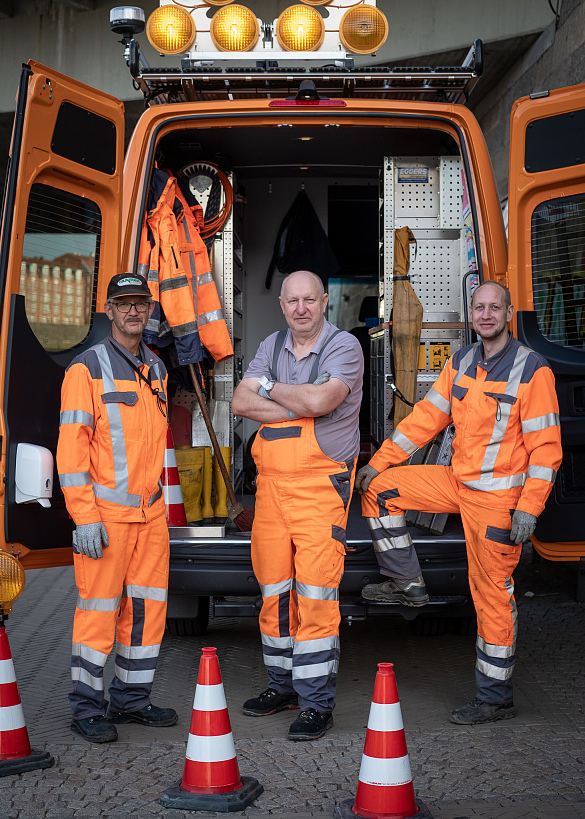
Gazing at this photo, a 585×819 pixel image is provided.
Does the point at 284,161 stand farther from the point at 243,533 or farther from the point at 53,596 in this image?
the point at 53,596

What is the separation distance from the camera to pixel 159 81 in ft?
14.3

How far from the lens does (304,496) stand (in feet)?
12.3

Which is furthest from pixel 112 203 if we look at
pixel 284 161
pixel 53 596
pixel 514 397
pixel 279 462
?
pixel 53 596

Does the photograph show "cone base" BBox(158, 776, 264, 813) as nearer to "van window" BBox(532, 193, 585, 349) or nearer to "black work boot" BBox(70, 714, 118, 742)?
"black work boot" BBox(70, 714, 118, 742)

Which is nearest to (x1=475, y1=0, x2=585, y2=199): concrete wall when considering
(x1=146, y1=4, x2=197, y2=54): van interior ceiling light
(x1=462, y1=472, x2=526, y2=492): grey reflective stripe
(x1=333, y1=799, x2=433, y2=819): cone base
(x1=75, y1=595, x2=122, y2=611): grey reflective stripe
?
(x1=146, y1=4, x2=197, y2=54): van interior ceiling light

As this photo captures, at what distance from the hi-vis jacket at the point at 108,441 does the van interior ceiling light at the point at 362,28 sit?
5.96 ft

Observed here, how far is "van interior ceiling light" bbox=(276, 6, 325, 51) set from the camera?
4207 millimetres

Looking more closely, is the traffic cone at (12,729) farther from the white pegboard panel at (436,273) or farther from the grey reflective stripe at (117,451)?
the white pegboard panel at (436,273)

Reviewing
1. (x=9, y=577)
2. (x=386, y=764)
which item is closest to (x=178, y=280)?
(x=9, y=577)

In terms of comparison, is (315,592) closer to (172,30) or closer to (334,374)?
(334,374)

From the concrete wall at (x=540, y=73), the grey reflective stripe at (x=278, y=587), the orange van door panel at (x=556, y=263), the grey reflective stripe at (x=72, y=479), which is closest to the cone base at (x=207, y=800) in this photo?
the grey reflective stripe at (x=278, y=587)

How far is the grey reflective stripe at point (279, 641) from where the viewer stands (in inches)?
154

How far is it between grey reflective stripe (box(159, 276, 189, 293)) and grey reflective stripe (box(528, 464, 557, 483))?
6.94 feet

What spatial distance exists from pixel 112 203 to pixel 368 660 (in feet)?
8.63
